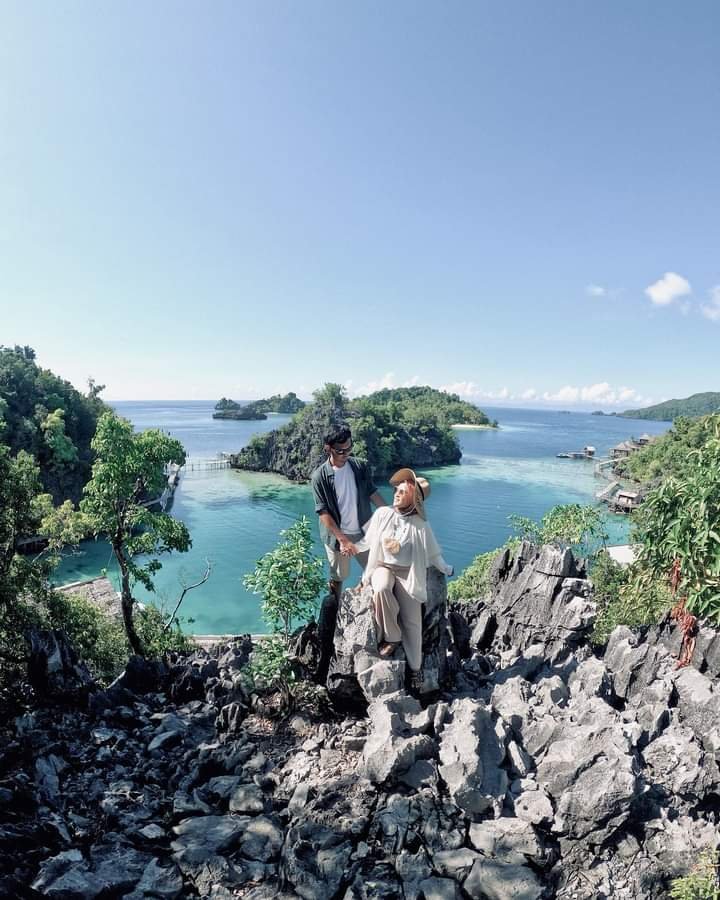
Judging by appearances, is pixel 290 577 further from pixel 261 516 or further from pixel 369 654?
pixel 261 516

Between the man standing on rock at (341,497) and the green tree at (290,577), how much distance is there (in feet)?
0.96

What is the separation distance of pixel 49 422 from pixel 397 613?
3953cm

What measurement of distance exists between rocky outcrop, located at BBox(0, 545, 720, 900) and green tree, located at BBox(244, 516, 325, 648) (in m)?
0.64

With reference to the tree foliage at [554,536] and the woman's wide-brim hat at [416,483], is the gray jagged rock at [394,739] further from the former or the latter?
the tree foliage at [554,536]

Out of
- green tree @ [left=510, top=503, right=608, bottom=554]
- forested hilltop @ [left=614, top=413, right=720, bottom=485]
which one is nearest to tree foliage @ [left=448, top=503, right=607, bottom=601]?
green tree @ [left=510, top=503, right=608, bottom=554]

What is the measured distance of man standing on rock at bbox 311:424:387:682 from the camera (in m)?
5.44

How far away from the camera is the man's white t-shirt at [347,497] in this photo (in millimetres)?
5598

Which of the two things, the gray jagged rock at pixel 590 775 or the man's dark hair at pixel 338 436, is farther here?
the man's dark hair at pixel 338 436

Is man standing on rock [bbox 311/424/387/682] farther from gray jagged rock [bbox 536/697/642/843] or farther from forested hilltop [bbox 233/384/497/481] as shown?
forested hilltop [bbox 233/384/497/481]

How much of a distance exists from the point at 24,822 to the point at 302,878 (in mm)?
2663

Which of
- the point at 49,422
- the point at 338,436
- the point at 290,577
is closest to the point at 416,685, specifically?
the point at 290,577

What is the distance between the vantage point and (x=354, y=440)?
183 ft

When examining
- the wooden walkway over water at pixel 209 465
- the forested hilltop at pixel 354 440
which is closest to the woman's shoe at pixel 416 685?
the forested hilltop at pixel 354 440

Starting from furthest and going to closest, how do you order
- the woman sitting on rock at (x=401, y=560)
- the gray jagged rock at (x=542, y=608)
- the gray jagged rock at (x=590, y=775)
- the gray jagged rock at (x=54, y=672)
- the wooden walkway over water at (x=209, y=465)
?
the wooden walkway over water at (x=209, y=465) → the gray jagged rock at (x=542, y=608) → the gray jagged rock at (x=54, y=672) → the woman sitting on rock at (x=401, y=560) → the gray jagged rock at (x=590, y=775)
